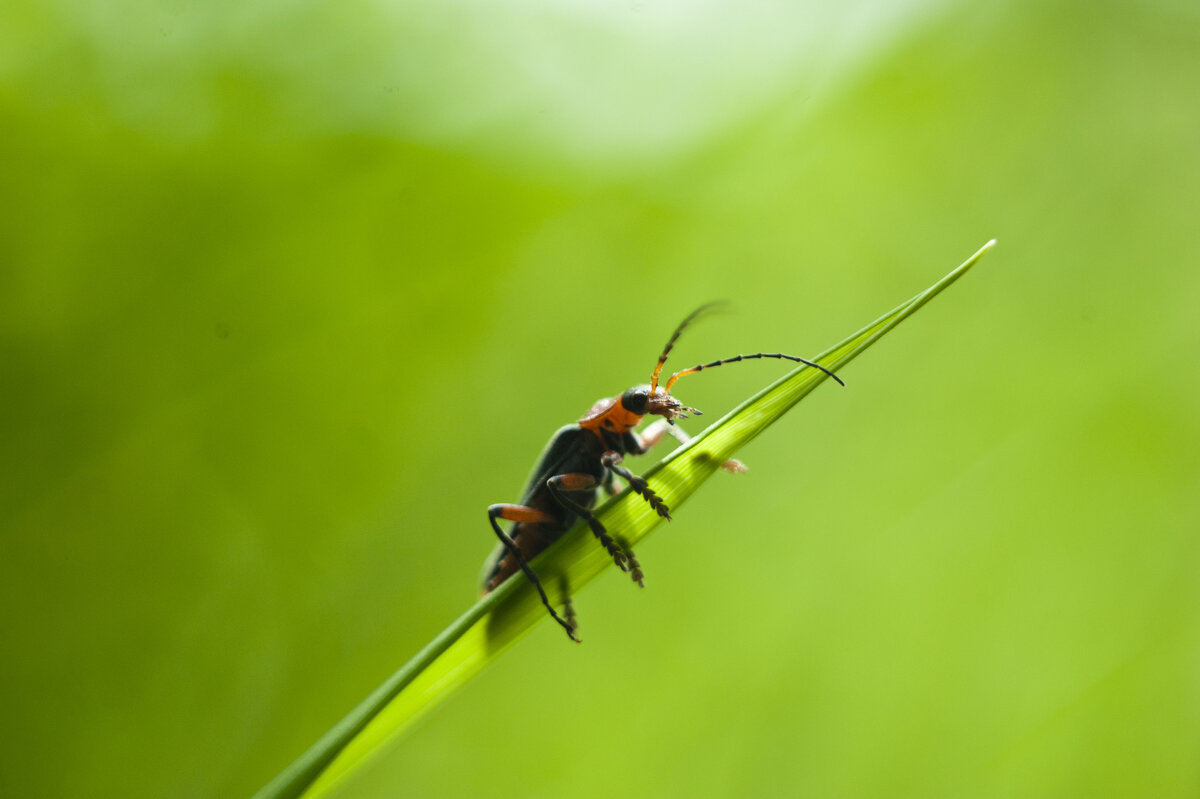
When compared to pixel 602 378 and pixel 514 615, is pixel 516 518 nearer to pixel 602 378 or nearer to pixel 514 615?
pixel 514 615

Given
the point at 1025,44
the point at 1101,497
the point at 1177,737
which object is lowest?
the point at 1177,737

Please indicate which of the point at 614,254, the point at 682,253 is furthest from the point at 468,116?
the point at 682,253

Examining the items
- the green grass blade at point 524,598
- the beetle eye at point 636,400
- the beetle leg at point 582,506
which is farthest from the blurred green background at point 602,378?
the green grass blade at point 524,598

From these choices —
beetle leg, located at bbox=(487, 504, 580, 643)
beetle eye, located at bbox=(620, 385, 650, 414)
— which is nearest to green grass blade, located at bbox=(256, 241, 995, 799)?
beetle leg, located at bbox=(487, 504, 580, 643)

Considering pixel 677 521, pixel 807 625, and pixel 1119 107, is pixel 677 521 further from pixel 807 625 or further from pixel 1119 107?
pixel 1119 107

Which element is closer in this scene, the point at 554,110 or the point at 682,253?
the point at 554,110
